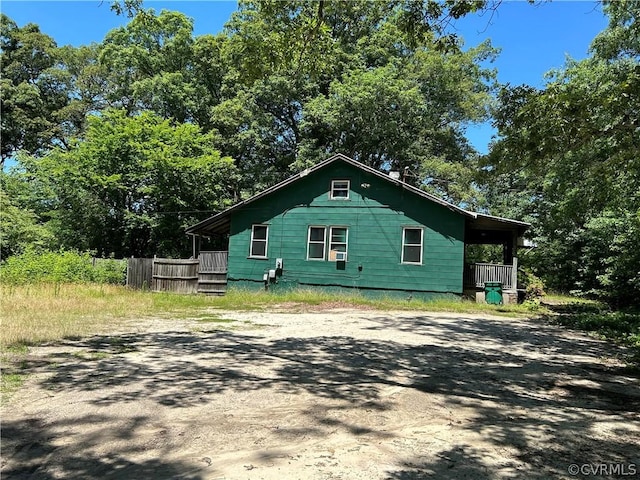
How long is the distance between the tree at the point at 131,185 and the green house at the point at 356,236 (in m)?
5.25

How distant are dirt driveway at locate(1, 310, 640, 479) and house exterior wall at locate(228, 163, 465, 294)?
9.98 meters

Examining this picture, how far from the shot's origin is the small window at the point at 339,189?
19.4 metres

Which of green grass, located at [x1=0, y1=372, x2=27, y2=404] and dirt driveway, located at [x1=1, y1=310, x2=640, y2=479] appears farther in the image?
green grass, located at [x1=0, y1=372, x2=27, y2=404]

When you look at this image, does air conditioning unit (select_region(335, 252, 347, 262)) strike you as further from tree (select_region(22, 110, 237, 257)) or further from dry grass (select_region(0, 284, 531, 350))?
tree (select_region(22, 110, 237, 257))

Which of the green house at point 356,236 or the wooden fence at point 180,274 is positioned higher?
the green house at point 356,236

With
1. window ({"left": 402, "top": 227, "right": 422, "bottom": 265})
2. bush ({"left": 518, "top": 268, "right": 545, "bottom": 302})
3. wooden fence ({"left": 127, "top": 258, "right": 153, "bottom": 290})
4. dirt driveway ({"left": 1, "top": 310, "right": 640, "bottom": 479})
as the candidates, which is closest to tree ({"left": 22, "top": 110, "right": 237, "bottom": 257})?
wooden fence ({"left": 127, "top": 258, "right": 153, "bottom": 290})

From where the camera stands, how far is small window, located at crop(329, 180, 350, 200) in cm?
1939

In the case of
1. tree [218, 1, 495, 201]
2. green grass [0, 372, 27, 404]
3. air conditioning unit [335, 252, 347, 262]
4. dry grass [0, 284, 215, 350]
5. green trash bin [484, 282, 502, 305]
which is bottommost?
green grass [0, 372, 27, 404]

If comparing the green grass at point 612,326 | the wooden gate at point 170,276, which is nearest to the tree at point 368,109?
the wooden gate at point 170,276

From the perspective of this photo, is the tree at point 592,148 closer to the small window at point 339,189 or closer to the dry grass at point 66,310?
the small window at point 339,189

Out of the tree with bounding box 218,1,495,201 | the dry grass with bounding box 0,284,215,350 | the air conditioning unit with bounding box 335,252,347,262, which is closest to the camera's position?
the dry grass with bounding box 0,284,215,350

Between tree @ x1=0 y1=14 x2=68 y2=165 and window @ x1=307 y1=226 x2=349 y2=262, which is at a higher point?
tree @ x1=0 y1=14 x2=68 y2=165

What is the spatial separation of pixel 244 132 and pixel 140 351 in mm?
23084

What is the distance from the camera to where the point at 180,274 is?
2034 cm
